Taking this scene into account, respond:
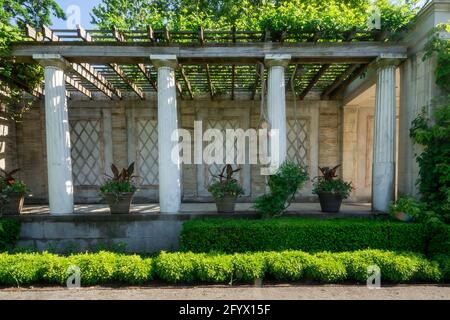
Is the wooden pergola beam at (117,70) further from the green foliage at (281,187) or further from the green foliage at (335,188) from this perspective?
the green foliage at (335,188)

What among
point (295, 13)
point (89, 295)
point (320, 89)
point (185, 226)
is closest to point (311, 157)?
point (320, 89)

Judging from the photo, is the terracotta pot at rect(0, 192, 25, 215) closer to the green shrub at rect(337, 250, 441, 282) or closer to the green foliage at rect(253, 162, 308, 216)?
the green foliage at rect(253, 162, 308, 216)

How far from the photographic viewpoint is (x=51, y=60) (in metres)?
5.51

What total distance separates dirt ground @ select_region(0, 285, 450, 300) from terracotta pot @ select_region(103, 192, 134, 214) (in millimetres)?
1752

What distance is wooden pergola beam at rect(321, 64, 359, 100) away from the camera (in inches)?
264

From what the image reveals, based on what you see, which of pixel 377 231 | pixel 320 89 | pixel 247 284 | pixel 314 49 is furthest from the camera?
pixel 320 89

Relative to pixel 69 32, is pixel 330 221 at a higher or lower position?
lower

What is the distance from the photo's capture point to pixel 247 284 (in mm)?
4359

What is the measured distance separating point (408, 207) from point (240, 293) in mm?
3375

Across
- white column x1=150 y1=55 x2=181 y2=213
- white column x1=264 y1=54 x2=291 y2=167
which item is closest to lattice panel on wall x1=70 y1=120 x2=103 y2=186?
white column x1=150 y1=55 x2=181 y2=213

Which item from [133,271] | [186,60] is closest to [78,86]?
[186,60]

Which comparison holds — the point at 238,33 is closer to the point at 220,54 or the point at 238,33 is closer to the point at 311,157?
the point at 220,54

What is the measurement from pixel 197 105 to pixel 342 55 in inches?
185

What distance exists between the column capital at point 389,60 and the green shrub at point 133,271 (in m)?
5.93
